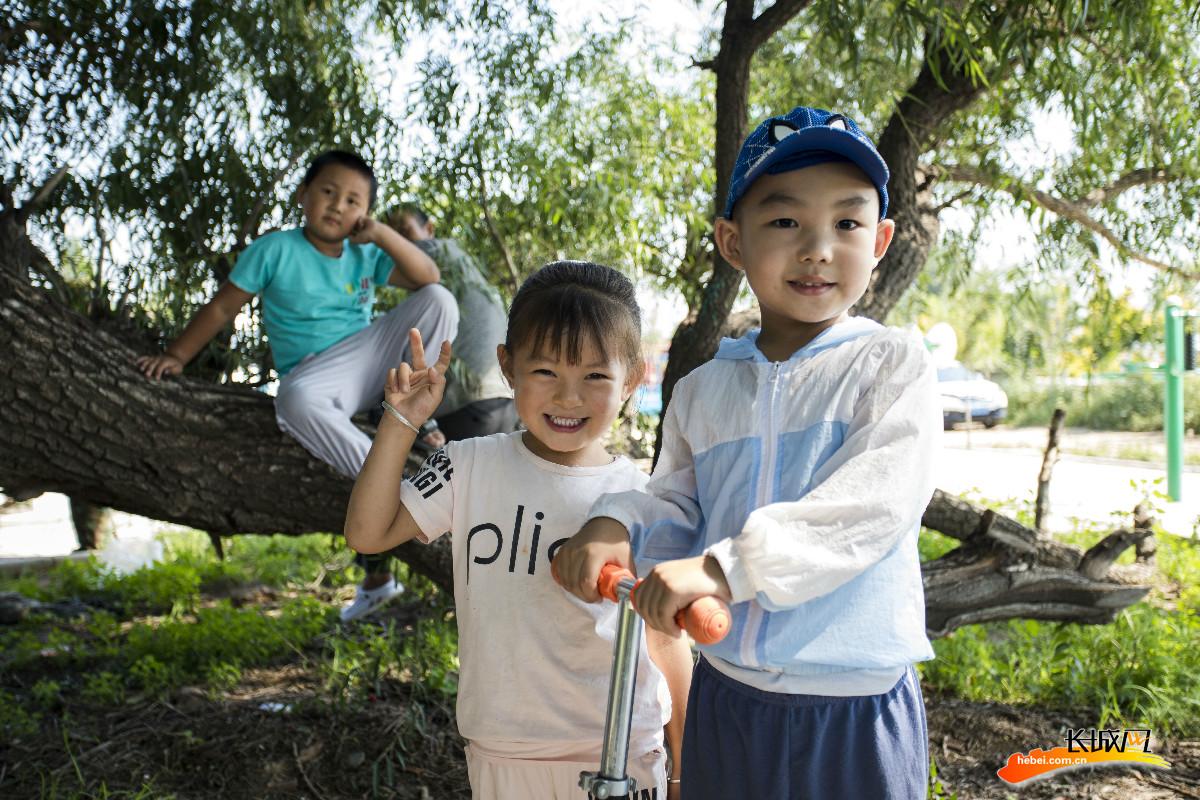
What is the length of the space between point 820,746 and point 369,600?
3.42m

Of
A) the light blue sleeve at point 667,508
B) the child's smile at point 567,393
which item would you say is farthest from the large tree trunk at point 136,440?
the light blue sleeve at point 667,508

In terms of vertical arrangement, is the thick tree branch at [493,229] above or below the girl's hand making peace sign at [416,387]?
above

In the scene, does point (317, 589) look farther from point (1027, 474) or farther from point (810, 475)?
point (1027, 474)

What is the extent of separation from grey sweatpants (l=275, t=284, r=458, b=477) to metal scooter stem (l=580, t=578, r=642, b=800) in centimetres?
166

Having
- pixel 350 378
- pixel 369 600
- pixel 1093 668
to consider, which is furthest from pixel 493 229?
pixel 1093 668

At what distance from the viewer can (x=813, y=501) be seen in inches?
51.2

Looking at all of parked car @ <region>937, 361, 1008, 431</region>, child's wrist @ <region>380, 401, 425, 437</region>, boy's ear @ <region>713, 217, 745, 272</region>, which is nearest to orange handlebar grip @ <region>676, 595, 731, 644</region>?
boy's ear @ <region>713, 217, 745, 272</region>

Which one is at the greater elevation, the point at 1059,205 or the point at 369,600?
the point at 1059,205

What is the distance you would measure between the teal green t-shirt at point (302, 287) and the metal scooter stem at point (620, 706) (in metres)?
2.06

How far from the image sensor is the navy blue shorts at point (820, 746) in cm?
141

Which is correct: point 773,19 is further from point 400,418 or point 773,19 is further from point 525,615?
point 525,615

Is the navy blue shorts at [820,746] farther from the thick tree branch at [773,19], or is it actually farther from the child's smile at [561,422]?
the thick tree branch at [773,19]

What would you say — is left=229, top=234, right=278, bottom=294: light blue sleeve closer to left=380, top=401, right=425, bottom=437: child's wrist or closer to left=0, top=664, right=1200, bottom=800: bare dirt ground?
left=0, top=664, right=1200, bottom=800: bare dirt ground

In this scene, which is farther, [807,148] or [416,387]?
[416,387]
